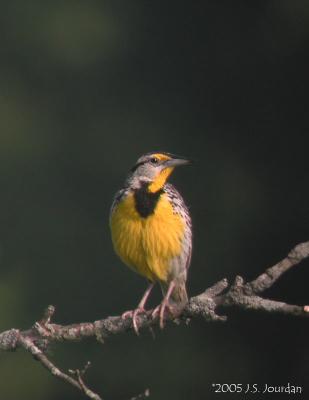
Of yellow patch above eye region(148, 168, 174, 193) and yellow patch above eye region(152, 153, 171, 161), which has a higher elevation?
yellow patch above eye region(152, 153, 171, 161)

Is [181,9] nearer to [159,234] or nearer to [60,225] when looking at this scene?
[60,225]

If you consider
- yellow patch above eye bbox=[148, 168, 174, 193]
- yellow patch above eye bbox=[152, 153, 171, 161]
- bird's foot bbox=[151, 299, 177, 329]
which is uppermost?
yellow patch above eye bbox=[152, 153, 171, 161]

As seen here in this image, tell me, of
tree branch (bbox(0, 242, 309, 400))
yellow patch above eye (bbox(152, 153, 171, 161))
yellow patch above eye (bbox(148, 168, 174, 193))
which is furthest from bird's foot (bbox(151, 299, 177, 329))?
yellow patch above eye (bbox(152, 153, 171, 161))

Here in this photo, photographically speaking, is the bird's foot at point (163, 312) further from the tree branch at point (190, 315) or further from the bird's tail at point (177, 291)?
the bird's tail at point (177, 291)

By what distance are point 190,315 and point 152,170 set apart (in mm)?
1106

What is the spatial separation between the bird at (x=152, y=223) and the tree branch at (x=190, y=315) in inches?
15.2

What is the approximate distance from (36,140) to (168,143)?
216 centimetres

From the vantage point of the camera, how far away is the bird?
5.08 meters

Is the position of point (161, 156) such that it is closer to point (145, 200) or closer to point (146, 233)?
point (145, 200)

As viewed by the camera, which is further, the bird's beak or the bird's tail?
the bird's tail

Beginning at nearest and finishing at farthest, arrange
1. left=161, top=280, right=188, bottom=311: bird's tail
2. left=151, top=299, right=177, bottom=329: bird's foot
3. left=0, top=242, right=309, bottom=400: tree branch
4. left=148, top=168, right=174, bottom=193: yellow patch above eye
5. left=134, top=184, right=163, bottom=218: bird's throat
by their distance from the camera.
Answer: left=0, top=242, right=309, bottom=400: tree branch → left=151, top=299, right=177, bottom=329: bird's foot → left=134, top=184, right=163, bottom=218: bird's throat → left=148, top=168, right=174, bottom=193: yellow patch above eye → left=161, top=280, right=188, bottom=311: bird's tail

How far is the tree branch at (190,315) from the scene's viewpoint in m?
3.80

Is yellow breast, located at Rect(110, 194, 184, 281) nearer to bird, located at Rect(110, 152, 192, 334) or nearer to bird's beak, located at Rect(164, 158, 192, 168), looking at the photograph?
bird, located at Rect(110, 152, 192, 334)

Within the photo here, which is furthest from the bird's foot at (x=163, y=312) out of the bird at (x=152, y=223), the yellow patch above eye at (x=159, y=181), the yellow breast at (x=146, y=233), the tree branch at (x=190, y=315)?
the yellow patch above eye at (x=159, y=181)
